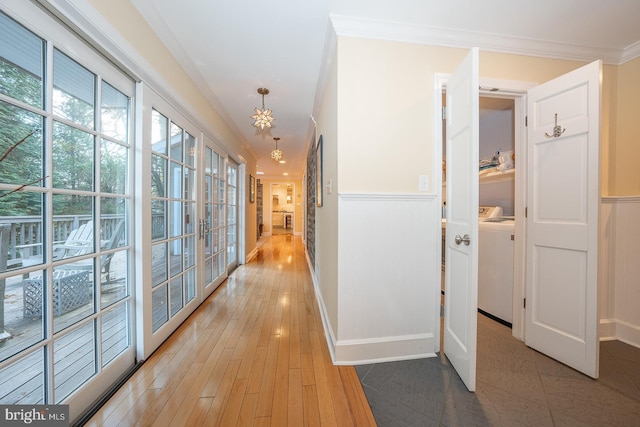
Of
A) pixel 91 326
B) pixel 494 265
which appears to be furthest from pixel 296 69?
pixel 494 265

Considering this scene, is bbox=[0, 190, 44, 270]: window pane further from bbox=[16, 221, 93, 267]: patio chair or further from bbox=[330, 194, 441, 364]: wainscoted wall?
bbox=[330, 194, 441, 364]: wainscoted wall

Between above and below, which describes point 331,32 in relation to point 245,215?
above

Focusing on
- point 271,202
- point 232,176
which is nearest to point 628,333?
point 232,176

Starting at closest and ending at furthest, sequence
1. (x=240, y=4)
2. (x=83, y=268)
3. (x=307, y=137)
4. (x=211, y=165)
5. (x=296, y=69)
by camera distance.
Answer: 1. (x=83, y=268)
2. (x=240, y=4)
3. (x=296, y=69)
4. (x=211, y=165)
5. (x=307, y=137)

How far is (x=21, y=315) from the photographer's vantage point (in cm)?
99

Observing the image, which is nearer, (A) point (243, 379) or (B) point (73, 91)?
(B) point (73, 91)

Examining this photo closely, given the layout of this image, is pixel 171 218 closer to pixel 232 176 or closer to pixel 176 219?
pixel 176 219

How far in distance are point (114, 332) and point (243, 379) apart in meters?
0.89

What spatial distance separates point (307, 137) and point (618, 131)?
3659 millimetres

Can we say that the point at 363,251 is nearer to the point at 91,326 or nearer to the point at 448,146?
the point at 448,146

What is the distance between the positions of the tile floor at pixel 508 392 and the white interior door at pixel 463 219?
14cm

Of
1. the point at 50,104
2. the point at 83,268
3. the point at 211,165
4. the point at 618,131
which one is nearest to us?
the point at 50,104

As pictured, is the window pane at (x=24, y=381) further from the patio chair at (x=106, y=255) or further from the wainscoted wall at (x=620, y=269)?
the wainscoted wall at (x=620, y=269)

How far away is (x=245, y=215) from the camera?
4.64 m
